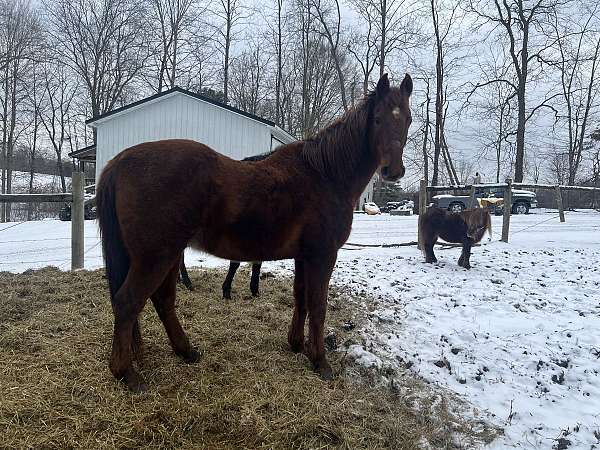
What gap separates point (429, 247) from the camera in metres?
7.01

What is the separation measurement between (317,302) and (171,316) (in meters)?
1.13

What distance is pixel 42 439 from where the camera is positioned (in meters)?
1.95

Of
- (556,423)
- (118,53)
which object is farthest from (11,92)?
(556,423)

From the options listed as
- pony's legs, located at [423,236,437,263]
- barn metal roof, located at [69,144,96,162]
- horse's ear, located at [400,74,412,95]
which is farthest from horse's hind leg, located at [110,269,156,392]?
barn metal roof, located at [69,144,96,162]

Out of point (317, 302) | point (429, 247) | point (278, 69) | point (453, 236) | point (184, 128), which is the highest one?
point (278, 69)

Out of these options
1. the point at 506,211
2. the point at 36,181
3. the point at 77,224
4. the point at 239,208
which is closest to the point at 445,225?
the point at 506,211

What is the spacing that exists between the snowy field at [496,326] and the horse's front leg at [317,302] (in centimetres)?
46

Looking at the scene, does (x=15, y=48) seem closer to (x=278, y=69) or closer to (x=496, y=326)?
(x=278, y=69)

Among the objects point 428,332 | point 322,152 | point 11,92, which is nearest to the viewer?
point 322,152

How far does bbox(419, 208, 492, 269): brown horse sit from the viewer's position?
22.2 feet

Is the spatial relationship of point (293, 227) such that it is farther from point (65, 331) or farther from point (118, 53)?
point (118, 53)

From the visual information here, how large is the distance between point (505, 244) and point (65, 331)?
30.4 ft

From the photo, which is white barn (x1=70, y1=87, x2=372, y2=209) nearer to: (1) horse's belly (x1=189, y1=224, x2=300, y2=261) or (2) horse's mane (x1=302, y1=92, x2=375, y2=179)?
(2) horse's mane (x1=302, y1=92, x2=375, y2=179)

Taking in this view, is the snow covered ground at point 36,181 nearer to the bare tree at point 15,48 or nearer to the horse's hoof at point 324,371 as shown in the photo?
the bare tree at point 15,48
